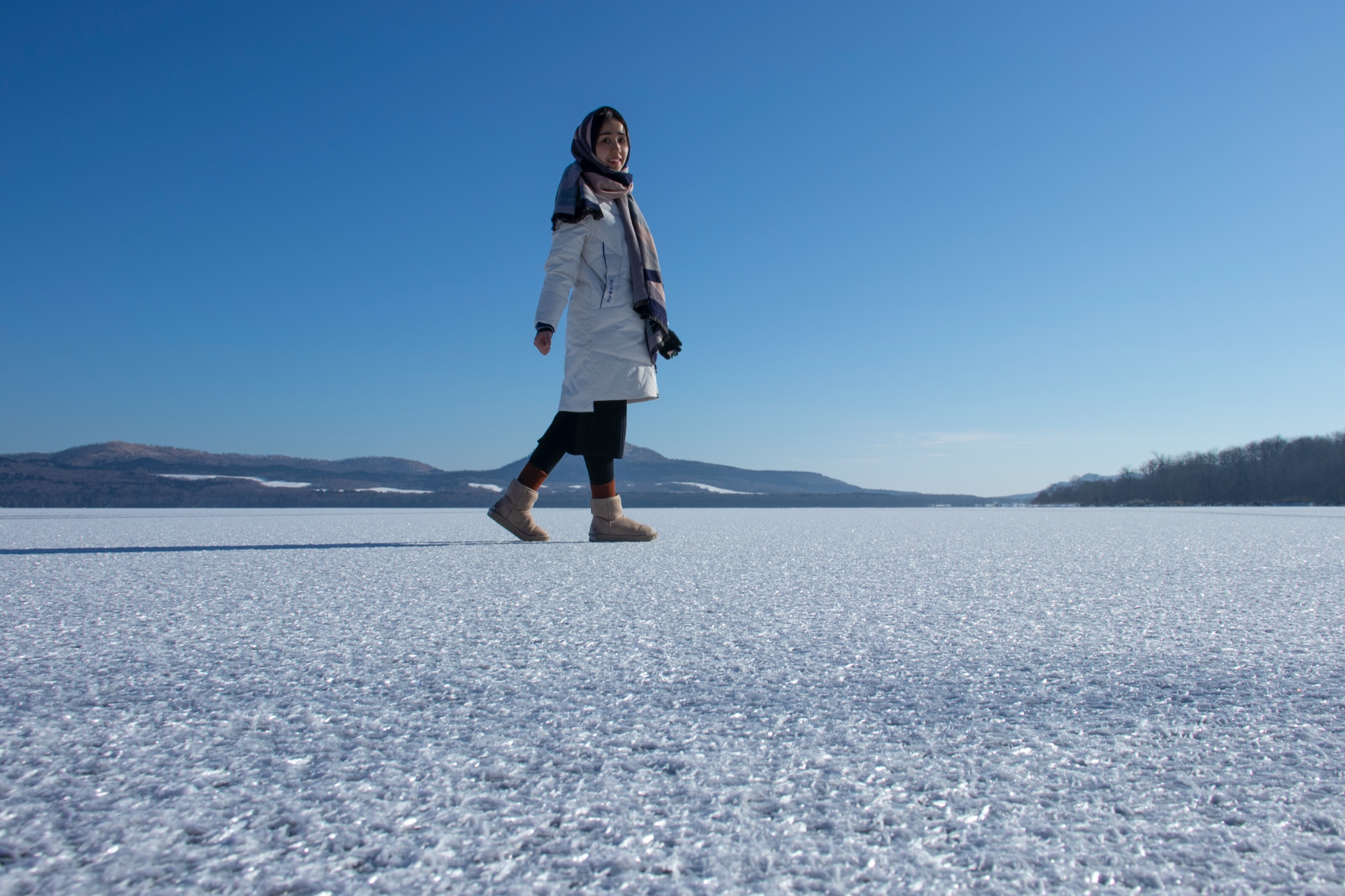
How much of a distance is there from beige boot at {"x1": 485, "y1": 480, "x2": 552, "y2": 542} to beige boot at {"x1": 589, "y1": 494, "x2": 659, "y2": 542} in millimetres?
257

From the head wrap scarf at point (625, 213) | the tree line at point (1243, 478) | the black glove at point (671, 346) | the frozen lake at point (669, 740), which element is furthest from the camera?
the tree line at point (1243, 478)

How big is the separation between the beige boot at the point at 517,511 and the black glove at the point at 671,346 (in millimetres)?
925

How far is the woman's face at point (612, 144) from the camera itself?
3.82 m

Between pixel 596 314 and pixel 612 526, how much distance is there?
102 cm

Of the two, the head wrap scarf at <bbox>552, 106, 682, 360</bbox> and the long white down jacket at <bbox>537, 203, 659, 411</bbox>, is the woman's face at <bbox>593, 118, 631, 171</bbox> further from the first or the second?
the long white down jacket at <bbox>537, 203, 659, 411</bbox>

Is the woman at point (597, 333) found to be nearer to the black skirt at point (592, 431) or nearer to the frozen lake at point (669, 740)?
the black skirt at point (592, 431)

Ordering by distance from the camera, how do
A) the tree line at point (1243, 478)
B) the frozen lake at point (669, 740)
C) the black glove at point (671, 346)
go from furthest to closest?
the tree line at point (1243, 478), the black glove at point (671, 346), the frozen lake at point (669, 740)

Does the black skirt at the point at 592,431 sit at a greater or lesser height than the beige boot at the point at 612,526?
greater

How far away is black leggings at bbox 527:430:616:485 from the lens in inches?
144

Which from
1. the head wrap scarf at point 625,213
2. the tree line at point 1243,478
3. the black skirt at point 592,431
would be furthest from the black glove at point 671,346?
the tree line at point 1243,478

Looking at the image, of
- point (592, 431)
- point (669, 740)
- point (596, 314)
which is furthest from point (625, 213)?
point (669, 740)

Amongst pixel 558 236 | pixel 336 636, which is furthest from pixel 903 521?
pixel 336 636

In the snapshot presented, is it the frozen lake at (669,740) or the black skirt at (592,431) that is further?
the black skirt at (592,431)

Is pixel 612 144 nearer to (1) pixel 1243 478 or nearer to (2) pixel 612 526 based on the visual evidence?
(2) pixel 612 526
